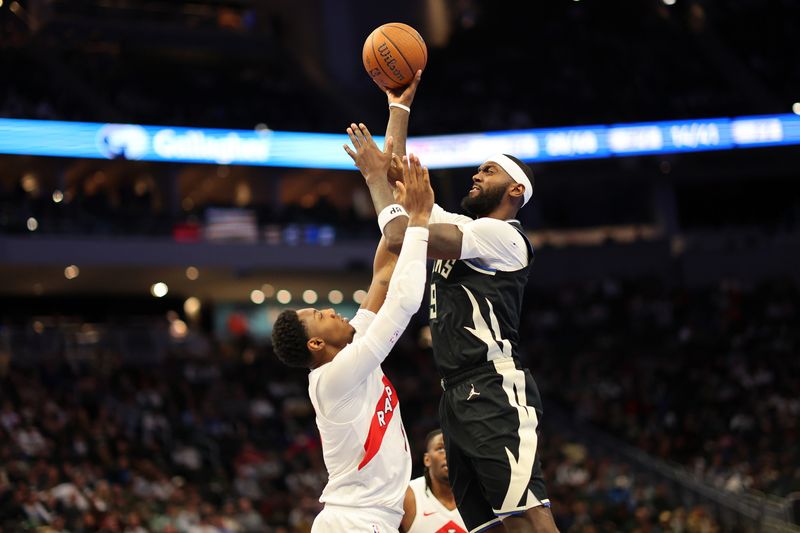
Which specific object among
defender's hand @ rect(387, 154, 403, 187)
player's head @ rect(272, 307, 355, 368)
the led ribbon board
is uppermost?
the led ribbon board

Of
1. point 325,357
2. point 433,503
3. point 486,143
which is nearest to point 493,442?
point 325,357

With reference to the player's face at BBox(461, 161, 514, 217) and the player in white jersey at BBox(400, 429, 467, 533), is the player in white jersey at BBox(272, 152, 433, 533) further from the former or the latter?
the player in white jersey at BBox(400, 429, 467, 533)

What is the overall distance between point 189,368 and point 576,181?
14.4 m

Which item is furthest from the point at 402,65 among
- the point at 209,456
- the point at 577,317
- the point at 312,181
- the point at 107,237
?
the point at 312,181

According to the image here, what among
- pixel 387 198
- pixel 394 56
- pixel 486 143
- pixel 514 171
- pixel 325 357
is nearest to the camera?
pixel 325 357

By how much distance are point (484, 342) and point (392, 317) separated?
599 millimetres

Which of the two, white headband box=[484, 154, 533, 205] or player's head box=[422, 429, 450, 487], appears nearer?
white headband box=[484, 154, 533, 205]

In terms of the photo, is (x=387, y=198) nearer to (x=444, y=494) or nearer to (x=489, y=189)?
(x=489, y=189)

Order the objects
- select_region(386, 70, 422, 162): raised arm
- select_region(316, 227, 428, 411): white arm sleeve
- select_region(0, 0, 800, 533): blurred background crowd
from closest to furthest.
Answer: select_region(316, 227, 428, 411): white arm sleeve
select_region(386, 70, 422, 162): raised arm
select_region(0, 0, 800, 533): blurred background crowd

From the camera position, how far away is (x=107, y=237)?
2408 centimetres

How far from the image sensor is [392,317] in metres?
4.88

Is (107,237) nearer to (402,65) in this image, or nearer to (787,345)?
(787,345)

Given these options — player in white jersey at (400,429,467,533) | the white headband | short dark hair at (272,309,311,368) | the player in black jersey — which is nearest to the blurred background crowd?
player in white jersey at (400,429,467,533)

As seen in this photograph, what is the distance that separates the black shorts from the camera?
5039mm
